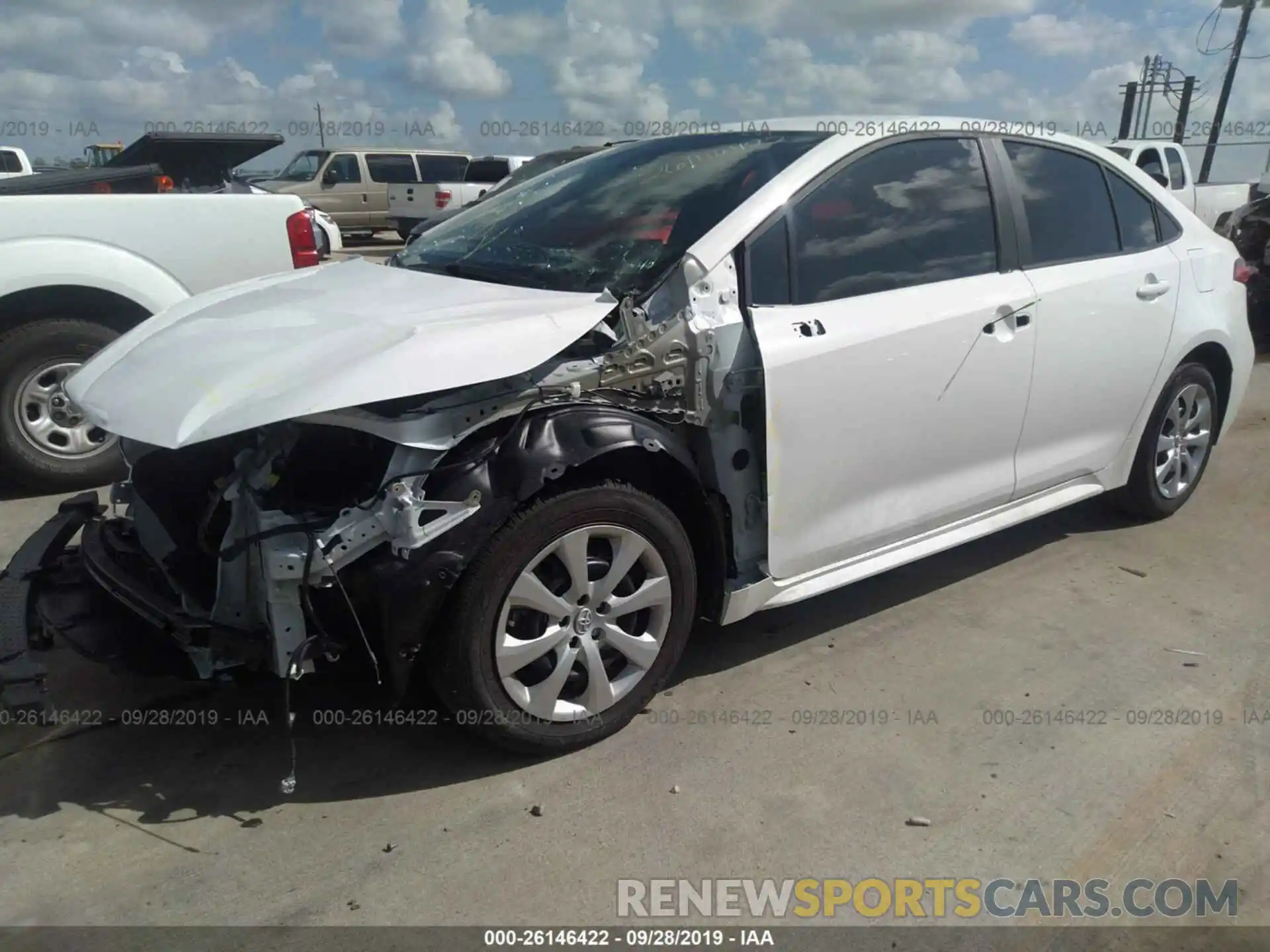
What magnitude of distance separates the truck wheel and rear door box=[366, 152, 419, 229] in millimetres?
16017

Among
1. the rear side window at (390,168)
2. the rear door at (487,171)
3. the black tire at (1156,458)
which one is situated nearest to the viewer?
the black tire at (1156,458)

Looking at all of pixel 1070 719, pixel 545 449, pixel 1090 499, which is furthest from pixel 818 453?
pixel 1090 499

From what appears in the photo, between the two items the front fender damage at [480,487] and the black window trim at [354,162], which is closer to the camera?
the front fender damage at [480,487]

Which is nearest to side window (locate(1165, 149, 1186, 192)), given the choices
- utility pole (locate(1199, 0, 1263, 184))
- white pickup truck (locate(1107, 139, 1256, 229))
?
white pickup truck (locate(1107, 139, 1256, 229))

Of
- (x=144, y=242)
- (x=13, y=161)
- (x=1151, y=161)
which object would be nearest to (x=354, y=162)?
(x=13, y=161)

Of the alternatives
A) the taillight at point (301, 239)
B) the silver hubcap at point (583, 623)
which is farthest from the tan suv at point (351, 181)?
the silver hubcap at point (583, 623)

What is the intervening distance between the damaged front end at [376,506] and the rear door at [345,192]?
1844 centimetres

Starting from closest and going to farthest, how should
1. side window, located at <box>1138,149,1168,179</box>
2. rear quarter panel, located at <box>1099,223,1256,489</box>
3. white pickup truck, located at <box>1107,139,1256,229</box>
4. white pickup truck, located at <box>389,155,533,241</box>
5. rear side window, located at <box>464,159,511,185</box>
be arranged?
rear quarter panel, located at <box>1099,223,1256,489</box> → white pickup truck, located at <box>1107,139,1256,229</box> → side window, located at <box>1138,149,1168,179</box> → white pickup truck, located at <box>389,155,533,241</box> → rear side window, located at <box>464,159,511,185</box>

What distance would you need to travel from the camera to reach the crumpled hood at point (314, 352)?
2.36 metres

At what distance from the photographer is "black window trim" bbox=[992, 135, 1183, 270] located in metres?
3.65

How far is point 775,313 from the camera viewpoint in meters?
2.95

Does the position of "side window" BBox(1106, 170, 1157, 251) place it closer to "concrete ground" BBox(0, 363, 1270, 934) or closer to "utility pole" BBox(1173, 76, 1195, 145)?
"concrete ground" BBox(0, 363, 1270, 934)

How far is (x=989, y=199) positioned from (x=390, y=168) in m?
19.2

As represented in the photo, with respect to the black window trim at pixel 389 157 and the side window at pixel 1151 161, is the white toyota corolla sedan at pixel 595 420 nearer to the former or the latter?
the side window at pixel 1151 161
